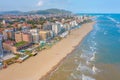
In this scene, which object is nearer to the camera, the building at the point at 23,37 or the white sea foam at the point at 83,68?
the white sea foam at the point at 83,68

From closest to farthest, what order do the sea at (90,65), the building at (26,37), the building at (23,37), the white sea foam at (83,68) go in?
the sea at (90,65), the white sea foam at (83,68), the building at (26,37), the building at (23,37)

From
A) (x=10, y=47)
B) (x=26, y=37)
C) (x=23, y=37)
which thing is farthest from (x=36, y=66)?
(x=23, y=37)

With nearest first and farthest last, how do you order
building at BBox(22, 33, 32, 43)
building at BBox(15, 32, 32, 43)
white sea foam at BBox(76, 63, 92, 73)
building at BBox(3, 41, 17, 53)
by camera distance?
white sea foam at BBox(76, 63, 92, 73), building at BBox(3, 41, 17, 53), building at BBox(22, 33, 32, 43), building at BBox(15, 32, 32, 43)

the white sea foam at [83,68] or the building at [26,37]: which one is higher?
the building at [26,37]

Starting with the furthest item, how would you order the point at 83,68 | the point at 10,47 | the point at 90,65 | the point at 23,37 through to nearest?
the point at 23,37 < the point at 10,47 < the point at 90,65 < the point at 83,68

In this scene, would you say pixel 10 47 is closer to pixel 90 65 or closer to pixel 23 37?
pixel 23 37

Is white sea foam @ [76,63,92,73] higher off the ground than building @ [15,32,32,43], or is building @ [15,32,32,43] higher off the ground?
building @ [15,32,32,43]

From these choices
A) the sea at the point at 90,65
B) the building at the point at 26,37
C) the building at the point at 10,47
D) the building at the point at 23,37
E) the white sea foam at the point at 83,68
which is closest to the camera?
the sea at the point at 90,65

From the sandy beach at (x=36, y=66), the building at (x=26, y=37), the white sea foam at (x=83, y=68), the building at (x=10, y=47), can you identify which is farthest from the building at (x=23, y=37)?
the white sea foam at (x=83, y=68)

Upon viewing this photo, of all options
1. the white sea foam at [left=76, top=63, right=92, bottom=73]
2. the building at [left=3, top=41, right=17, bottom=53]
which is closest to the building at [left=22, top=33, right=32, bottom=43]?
the building at [left=3, top=41, right=17, bottom=53]

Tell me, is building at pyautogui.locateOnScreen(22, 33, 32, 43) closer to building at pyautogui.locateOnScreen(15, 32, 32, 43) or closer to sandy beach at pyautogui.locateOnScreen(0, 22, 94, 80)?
building at pyautogui.locateOnScreen(15, 32, 32, 43)

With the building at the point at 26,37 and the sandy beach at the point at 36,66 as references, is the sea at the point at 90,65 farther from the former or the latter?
the building at the point at 26,37
